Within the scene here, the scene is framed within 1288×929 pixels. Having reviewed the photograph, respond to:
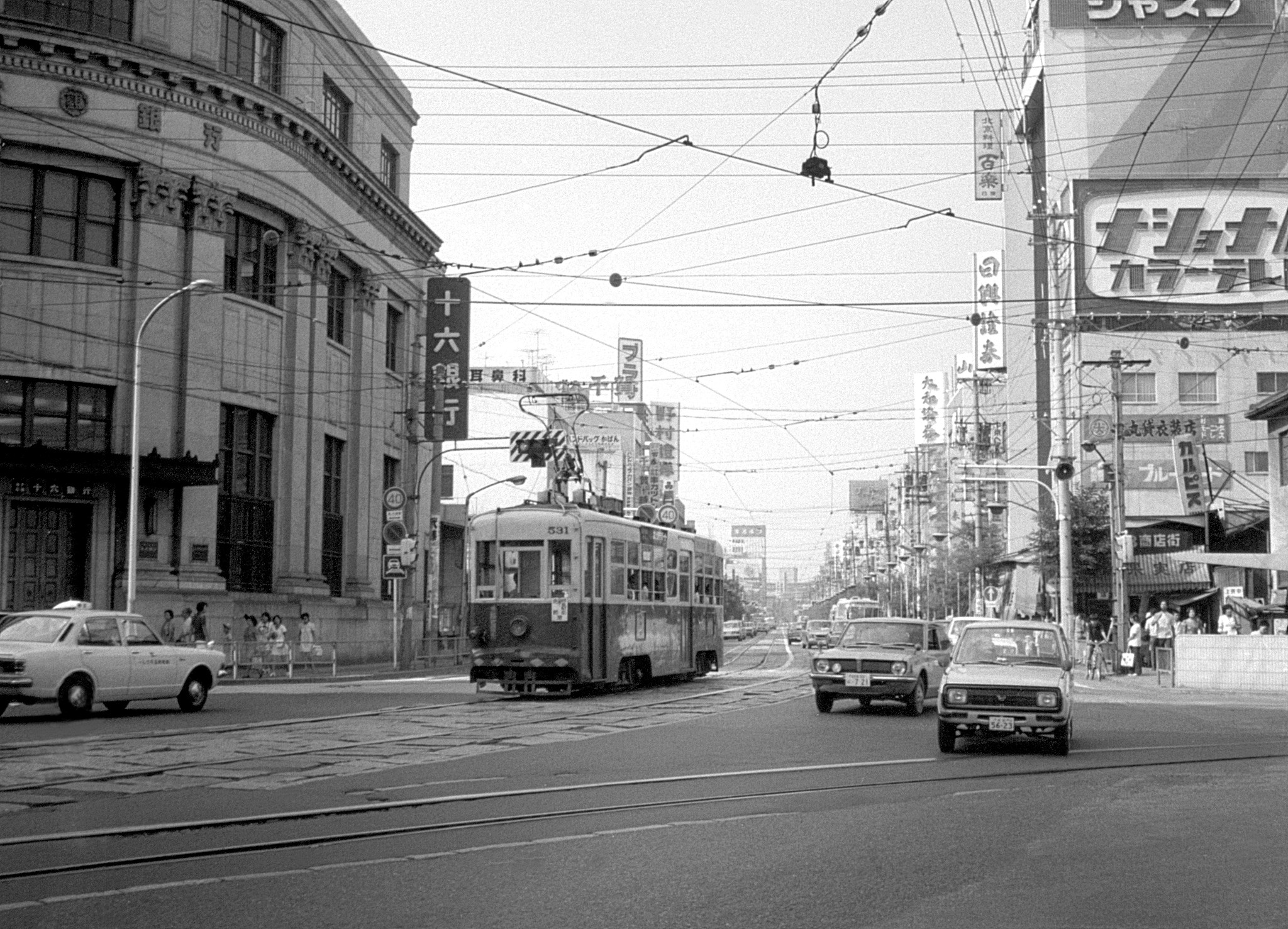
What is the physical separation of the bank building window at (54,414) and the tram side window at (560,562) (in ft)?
50.2

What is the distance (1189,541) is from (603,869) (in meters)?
50.1

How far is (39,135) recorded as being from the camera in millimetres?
33719

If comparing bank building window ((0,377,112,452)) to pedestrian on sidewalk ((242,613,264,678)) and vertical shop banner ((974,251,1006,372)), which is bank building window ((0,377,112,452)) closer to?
pedestrian on sidewalk ((242,613,264,678))

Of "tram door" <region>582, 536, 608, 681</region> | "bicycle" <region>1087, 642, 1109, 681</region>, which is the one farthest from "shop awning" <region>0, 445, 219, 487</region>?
"bicycle" <region>1087, 642, 1109, 681</region>

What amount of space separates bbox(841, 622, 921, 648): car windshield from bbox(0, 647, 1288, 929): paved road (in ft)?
20.1

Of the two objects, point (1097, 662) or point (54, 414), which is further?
point (1097, 662)

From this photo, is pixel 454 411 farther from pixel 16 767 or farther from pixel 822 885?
pixel 822 885

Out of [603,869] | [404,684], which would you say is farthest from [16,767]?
[404,684]

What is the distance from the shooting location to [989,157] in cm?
7100

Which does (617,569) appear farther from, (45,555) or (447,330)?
(447,330)

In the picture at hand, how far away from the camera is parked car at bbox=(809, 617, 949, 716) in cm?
2167

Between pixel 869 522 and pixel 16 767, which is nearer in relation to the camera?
pixel 16 767

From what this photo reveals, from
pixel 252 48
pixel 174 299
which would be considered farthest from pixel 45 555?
pixel 252 48

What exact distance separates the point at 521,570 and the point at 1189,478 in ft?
101
